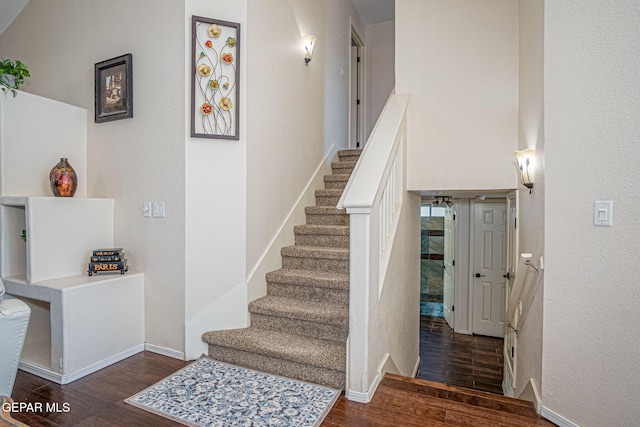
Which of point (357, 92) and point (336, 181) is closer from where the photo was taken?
point (336, 181)

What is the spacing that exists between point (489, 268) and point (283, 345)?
4470 millimetres

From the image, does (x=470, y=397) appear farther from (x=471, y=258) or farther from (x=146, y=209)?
(x=471, y=258)

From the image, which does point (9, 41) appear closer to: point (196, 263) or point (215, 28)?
point (215, 28)

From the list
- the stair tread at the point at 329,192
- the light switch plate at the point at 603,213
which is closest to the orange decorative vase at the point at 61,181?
the stair tread at the point at 329,192

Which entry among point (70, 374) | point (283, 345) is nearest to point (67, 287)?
point (70, 374)

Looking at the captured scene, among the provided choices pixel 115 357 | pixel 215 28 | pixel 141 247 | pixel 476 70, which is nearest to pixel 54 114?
pixel 141 247

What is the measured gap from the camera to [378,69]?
20.7 feet

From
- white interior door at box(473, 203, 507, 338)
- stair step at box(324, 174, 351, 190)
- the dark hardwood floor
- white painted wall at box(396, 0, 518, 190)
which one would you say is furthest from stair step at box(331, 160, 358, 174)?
white interior door at box(473, 203, 507, 338)

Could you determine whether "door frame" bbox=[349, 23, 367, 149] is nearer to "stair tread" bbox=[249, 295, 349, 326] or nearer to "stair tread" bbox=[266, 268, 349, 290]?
"stair tread" bbox=[266, 268, 349, 290]

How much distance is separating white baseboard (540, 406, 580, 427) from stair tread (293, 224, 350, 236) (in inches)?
71.6

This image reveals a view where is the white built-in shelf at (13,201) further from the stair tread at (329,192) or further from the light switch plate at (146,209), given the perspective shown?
the stair tread at (329,192)

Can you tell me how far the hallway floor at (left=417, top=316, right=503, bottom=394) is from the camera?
14.6 ft

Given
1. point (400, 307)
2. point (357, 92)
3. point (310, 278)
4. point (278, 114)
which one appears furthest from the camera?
point (357, 92)

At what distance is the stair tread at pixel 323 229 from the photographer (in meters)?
3.24
